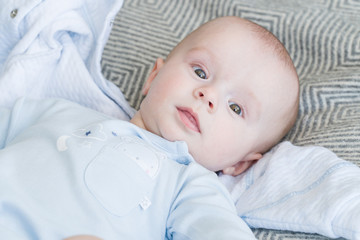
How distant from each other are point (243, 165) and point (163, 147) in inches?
11.2

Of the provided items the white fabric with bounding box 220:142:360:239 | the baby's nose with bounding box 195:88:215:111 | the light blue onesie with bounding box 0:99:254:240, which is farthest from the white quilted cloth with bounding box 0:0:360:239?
the baby's nose with bounding box 195:88:215:111

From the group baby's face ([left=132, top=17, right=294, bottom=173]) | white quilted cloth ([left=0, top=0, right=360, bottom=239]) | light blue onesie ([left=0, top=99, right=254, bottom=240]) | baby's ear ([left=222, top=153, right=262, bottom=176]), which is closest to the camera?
light blue onesie ([left=0, top=99, right=254, bottom=240])

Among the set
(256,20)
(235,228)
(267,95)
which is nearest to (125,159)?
(235,228)

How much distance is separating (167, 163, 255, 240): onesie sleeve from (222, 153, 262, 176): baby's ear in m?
0.19

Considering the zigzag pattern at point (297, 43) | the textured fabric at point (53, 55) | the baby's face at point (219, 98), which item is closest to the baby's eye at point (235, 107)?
the baby's face at point (219, 98)

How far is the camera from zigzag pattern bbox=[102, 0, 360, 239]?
55.2 inches

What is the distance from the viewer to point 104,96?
1436 millimetres

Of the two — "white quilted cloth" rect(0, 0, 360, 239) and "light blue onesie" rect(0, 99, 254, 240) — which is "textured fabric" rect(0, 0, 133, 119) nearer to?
"white quilted cloth" rect(0, 0, 360, 239)

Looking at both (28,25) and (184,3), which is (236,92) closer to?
(28,25)

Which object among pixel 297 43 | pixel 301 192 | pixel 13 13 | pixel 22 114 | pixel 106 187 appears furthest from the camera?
pixel 297 43

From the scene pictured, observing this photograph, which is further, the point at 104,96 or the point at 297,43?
the point at 297,43

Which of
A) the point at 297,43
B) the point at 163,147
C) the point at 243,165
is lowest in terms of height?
the point at 243,165

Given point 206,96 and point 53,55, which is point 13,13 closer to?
point 53,55

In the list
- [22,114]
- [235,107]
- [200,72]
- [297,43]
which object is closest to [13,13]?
[22,114]
